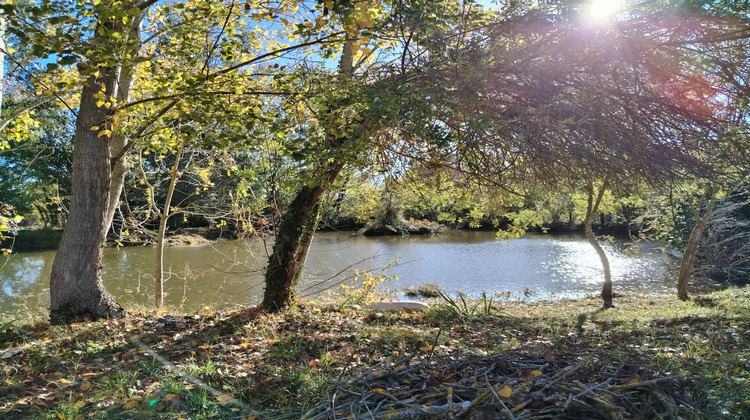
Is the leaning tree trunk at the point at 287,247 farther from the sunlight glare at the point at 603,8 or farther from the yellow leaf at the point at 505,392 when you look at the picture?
the yellow leaf at the point at 505,392

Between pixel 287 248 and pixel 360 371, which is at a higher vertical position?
pixel 287 248

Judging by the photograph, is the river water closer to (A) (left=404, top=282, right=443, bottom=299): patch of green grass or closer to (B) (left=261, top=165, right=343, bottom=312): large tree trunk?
(A) (left=404, top=282, right=443, bottom=299): patch of green grass

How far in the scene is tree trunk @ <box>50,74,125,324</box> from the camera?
513cm

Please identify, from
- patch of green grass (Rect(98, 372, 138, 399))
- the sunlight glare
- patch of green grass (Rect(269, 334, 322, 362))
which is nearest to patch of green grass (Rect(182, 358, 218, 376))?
patch of green grass (Rect(98, 372, 138, 399))

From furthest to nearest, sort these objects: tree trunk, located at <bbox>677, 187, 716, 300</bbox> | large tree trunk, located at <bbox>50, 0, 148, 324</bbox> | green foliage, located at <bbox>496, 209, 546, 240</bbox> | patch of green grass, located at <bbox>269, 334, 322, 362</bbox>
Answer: green foliage, located at <bbox>496, 209, 546, 240</bbox> < tree trunk, located at <bbox>677, 187, 716, 300</bbox> < large tree trunk, located at <bbox>50, 0, 148, 324</bbox> < patch of green grass, located at <bbox>269, 334, 322, 362</bbox>

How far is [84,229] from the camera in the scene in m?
5.17

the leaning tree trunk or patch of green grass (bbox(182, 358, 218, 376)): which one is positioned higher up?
the leaning tree trunk

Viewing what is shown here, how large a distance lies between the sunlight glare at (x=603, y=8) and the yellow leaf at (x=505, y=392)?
10.0 feet

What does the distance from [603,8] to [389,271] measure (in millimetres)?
13710

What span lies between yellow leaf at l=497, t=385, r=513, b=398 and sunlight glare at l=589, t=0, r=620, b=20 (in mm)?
3055

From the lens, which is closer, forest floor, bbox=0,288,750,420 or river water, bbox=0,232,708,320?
forest floor, bbox=0,288,750,420

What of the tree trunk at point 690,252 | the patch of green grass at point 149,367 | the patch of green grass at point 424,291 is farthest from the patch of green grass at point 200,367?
the tree trunk at point 690,252

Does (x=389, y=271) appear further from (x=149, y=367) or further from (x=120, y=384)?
(x=120, y=384)

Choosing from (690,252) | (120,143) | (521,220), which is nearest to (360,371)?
(120,143)
